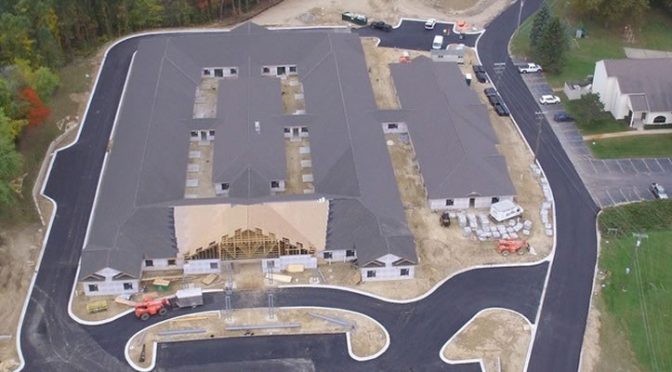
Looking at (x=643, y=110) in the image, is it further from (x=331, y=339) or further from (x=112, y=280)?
(x=112, y=280)

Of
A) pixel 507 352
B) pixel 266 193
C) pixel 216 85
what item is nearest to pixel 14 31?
pixel 216 85

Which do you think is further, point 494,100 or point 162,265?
point 494,100

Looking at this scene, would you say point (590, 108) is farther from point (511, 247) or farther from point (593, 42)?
point (511, 247)

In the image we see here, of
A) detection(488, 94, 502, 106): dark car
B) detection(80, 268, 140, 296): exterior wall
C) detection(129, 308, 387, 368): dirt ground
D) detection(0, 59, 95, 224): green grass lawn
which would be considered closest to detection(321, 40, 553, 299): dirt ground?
detection(488, 94, 502, 106): dark car

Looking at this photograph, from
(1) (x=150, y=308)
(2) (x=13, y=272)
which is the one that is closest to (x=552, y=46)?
(1) (x=150, y=308)

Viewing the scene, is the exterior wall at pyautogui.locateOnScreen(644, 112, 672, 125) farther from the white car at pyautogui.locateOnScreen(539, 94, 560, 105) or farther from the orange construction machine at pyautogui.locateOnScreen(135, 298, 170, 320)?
the orange construction machine at pyautogui.locateOnScreen(135, 298, 170, 320)
